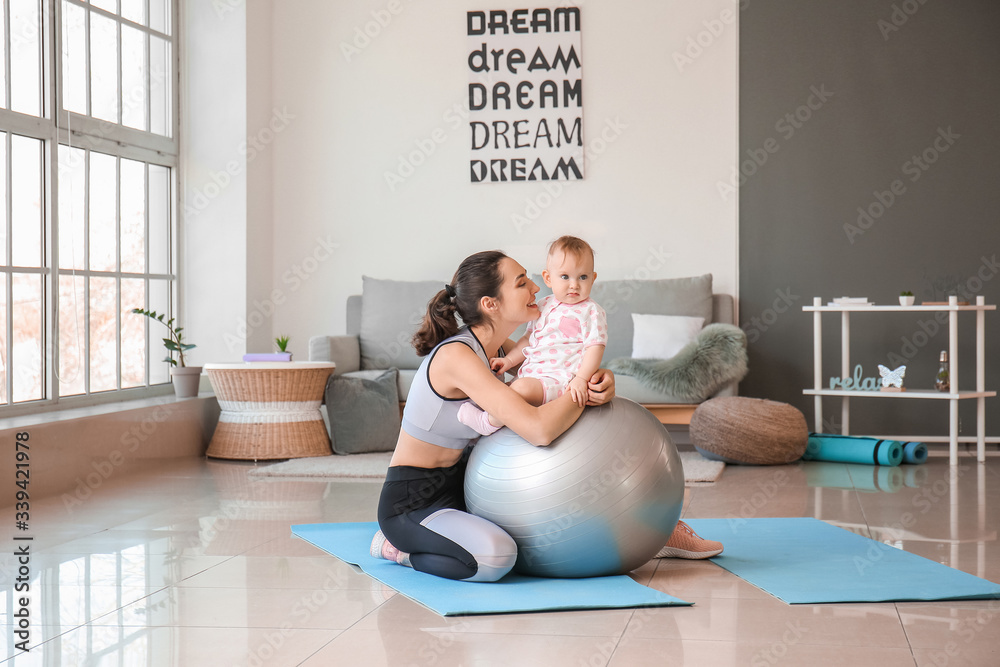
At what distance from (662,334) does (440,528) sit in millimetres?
2990

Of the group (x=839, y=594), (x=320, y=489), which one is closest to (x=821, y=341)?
(x=320, y=489)

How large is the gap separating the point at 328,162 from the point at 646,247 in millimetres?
2057

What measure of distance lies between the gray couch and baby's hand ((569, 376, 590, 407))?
277 cm

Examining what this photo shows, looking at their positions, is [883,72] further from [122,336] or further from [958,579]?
[122,336]

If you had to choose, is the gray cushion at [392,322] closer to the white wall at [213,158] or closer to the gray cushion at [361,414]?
the gray cushion at [361,414]

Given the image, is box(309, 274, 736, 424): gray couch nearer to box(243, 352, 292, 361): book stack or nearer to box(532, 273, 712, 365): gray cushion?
box(532, 273, 712, 365): gray cushion

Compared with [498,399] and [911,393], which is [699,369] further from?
[498,399]

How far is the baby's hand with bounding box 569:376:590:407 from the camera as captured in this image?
2383mm

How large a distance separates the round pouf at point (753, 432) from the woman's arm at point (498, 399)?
2405 millimetres

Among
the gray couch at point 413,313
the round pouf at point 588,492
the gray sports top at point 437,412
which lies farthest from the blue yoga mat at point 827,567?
the gray couch at point 413,313

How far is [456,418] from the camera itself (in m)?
2.53

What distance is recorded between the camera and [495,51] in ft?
19.1

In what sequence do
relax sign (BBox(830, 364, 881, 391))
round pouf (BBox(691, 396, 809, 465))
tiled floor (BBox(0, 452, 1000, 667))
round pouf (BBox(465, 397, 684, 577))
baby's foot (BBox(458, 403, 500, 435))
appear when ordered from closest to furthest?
1. tiled floor (BBox(0, 452, 1000, 667))
2. round pouf (BBox(465, 397, 684, 577))
3. baby's foot (BBox(458, 403, 500, 435))
4. round pouf (BBox(691, 396, 809, 465))
5. relax sign (BBox(830, 364, 881, 391))

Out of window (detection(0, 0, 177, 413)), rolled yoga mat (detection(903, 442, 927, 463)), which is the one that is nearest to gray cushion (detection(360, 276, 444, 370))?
window (detection(0, 0, 177, 413))
